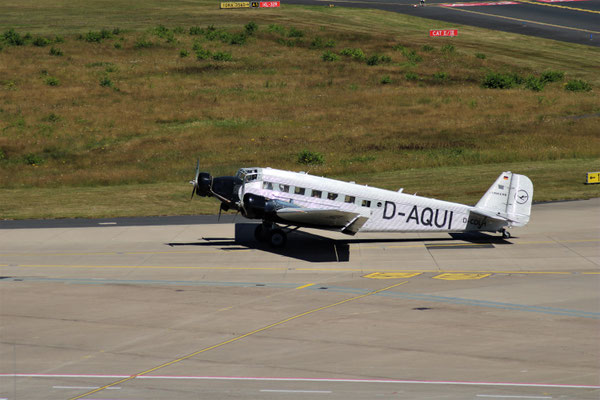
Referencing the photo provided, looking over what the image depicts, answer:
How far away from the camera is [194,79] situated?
278 ft

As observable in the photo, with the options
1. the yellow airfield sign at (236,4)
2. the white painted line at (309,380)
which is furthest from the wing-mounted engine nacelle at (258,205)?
the yellow airfield sign at (236,4)

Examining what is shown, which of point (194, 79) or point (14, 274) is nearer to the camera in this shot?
point (14, 274)

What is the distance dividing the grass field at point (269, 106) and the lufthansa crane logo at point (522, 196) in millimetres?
11598

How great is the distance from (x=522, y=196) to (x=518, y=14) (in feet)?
289

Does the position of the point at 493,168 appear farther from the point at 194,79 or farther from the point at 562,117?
the point at 194,79

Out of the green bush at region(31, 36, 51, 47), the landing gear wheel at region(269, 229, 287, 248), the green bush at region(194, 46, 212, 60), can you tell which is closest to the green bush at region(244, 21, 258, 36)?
the green bush at region(194, 46, 212, 60)

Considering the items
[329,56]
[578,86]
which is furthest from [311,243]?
[329,56]

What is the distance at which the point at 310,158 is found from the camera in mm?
57719

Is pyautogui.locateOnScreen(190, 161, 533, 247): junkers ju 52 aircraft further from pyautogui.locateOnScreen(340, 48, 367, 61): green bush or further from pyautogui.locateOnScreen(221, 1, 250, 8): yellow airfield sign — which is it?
pyautogui.locateOnScreen(221, 1, 250, 8): yellow airfield sign

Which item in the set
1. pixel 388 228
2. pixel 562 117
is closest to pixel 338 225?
pixel 388 228

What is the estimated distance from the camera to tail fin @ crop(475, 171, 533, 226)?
34250 mm

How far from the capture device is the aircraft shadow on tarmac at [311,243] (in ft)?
111

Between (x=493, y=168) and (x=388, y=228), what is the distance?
23303 mm

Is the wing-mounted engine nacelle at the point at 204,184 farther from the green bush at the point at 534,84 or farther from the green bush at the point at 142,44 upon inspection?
the green bush at the point at 142,44
